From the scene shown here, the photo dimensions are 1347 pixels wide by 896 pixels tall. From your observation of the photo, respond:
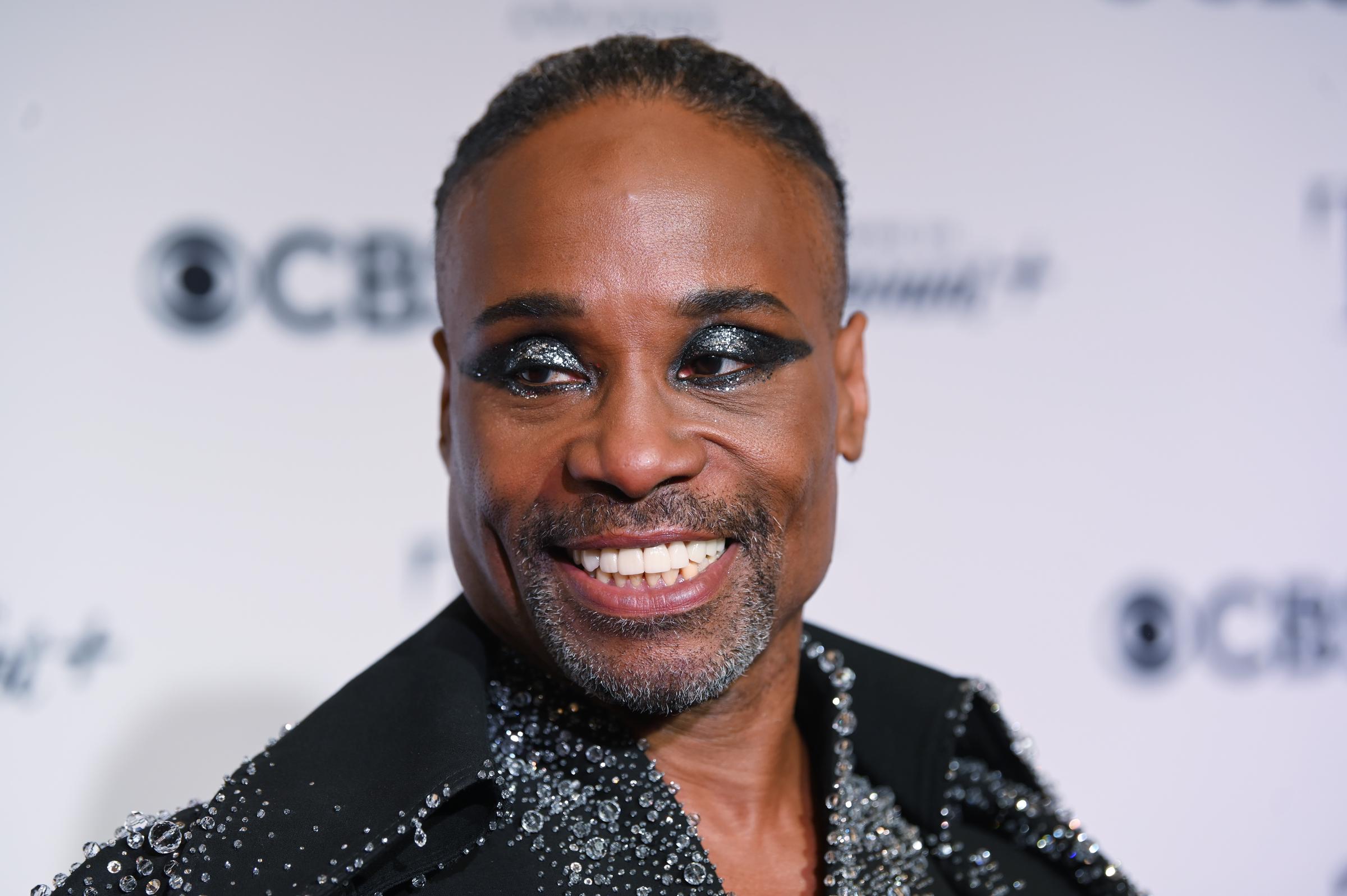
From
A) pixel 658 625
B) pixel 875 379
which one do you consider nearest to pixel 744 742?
pixel 658 625

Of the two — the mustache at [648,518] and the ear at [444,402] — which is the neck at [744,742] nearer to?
the mustache at [648,518]

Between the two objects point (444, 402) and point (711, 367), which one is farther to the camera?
point (444, 402)

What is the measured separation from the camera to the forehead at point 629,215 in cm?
124

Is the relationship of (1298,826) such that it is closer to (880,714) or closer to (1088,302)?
(1088,302)

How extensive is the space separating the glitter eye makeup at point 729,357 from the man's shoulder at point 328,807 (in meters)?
0.37

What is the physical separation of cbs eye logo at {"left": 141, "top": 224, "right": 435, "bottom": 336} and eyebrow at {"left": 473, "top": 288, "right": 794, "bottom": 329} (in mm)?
981

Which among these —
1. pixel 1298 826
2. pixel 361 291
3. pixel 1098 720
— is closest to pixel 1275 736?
pixel 1298 826

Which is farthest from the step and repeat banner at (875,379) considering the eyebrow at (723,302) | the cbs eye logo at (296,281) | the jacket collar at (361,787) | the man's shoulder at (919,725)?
the eyebrow at (723,302)

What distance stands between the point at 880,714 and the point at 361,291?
1158 mm

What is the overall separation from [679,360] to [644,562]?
0.65 ft

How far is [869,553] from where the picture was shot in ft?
8.00

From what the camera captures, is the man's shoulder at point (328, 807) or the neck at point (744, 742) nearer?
the man's shoulder at point (328, 807)

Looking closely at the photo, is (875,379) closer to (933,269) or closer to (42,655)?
(933,269)

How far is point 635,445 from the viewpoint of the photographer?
3.87 feet
